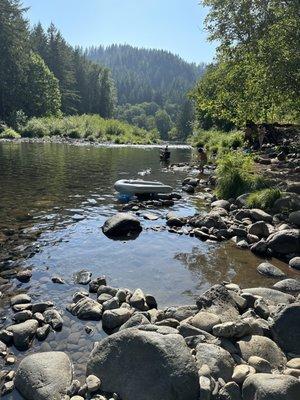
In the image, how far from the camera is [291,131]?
3719 cm

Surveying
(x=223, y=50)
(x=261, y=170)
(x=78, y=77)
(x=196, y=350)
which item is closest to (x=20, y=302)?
(x=196, y=350)

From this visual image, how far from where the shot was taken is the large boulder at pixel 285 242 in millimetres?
13062

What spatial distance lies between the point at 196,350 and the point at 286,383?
1.65m

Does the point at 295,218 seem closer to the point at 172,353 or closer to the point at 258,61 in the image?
the point at 258,61

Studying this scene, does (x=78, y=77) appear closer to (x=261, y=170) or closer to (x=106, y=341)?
(x=261, y=170)

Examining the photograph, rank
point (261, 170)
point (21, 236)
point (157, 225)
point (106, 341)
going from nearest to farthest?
point (106, 341) < point (21, 236) < point (157, 225) < point (261, 170)

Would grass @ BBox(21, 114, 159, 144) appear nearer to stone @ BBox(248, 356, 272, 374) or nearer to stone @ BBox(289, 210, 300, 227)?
stone @ BBox(289, 210, 300, 227)

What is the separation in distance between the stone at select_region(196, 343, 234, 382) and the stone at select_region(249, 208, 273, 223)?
9793 mm

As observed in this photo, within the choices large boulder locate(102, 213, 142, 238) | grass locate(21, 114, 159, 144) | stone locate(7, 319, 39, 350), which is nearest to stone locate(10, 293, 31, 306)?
stone locate(7, 319, 39, 350)

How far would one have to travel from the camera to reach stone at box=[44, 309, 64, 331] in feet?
26.4

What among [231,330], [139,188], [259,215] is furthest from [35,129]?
[231,330]

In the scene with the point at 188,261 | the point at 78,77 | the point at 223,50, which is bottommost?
the point at 188,261

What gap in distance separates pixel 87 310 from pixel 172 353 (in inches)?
118

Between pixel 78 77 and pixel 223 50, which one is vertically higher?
pixel 78 77
